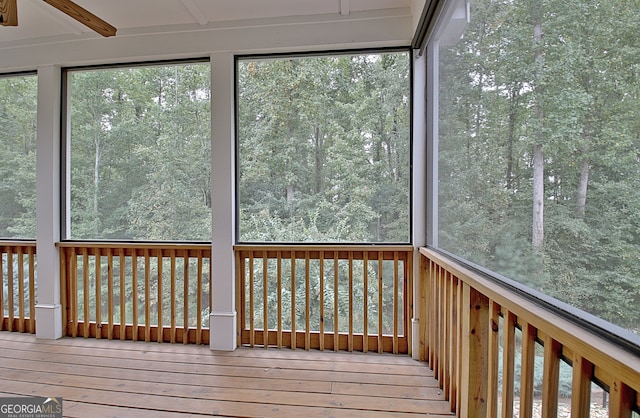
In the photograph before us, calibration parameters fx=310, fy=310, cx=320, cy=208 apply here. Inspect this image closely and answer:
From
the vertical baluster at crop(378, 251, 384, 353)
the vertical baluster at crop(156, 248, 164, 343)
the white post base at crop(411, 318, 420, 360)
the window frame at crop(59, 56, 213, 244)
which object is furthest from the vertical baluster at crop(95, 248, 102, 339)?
the white post base at crop(411, 318, 420, 360)

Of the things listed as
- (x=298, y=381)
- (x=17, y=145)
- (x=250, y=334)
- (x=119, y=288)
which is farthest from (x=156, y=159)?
(x=298, y=381)

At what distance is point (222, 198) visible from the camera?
7.95ft

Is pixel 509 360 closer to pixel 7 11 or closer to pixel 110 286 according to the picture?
pixel 7 11

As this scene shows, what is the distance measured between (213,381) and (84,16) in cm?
262

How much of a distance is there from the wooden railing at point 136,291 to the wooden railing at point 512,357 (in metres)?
1.84

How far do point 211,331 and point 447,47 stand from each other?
8.36ft

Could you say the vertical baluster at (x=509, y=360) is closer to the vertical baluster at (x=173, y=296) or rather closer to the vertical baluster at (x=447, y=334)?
the vertical baluster at (x=447, y=334)

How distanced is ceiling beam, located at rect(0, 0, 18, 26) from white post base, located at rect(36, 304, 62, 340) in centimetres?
218

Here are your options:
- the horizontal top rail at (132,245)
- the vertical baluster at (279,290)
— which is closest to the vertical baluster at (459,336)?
the vertical baluster at (279,290)

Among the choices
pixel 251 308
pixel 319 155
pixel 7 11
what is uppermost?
pixel 7 11

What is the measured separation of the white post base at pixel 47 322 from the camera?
8.66ft

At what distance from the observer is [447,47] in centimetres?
177

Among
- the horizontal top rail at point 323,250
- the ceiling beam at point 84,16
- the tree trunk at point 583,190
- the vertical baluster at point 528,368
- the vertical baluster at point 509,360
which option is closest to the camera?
the tree trunk at point 583,190

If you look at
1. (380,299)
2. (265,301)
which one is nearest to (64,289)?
(265,301)
